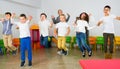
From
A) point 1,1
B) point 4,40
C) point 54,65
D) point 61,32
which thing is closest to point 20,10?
point 1,1

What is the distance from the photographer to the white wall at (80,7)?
408 inches

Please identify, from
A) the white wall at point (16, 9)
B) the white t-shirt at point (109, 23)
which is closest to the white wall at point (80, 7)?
the white wall at point (16, 9)

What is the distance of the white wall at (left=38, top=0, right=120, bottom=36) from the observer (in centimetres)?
1037

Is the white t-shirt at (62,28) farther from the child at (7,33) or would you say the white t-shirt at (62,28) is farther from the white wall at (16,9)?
the white wall at (16,9)

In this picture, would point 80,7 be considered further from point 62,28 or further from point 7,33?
point 7,33

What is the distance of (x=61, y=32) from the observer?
7.52m

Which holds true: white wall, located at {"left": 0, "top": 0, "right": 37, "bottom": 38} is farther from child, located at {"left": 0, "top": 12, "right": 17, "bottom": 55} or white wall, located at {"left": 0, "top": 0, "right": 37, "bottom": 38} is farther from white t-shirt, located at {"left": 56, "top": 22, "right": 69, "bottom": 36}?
white t-shirt, located at {"left": 56, "top": 22, "right": 69, "bottom": 36}

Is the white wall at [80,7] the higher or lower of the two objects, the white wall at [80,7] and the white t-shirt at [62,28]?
the higher

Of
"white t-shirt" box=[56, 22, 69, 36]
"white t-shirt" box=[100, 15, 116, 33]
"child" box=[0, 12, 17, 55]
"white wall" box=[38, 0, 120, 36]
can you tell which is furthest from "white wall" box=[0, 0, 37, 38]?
"white t-shirt" box=[100, 15, 116, 33]

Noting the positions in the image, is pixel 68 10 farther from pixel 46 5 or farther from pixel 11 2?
pixel 11 2

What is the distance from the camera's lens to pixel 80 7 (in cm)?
1080

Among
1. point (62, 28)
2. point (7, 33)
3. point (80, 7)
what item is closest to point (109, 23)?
point (62, 28)

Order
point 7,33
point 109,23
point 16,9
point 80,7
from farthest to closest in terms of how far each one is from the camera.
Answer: point 80,7 → point 16,9 → point 7,33 → point 109,23

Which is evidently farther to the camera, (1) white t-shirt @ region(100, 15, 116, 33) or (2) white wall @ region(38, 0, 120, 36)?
(2) white wall @ region(38, 0, 120, 36)
